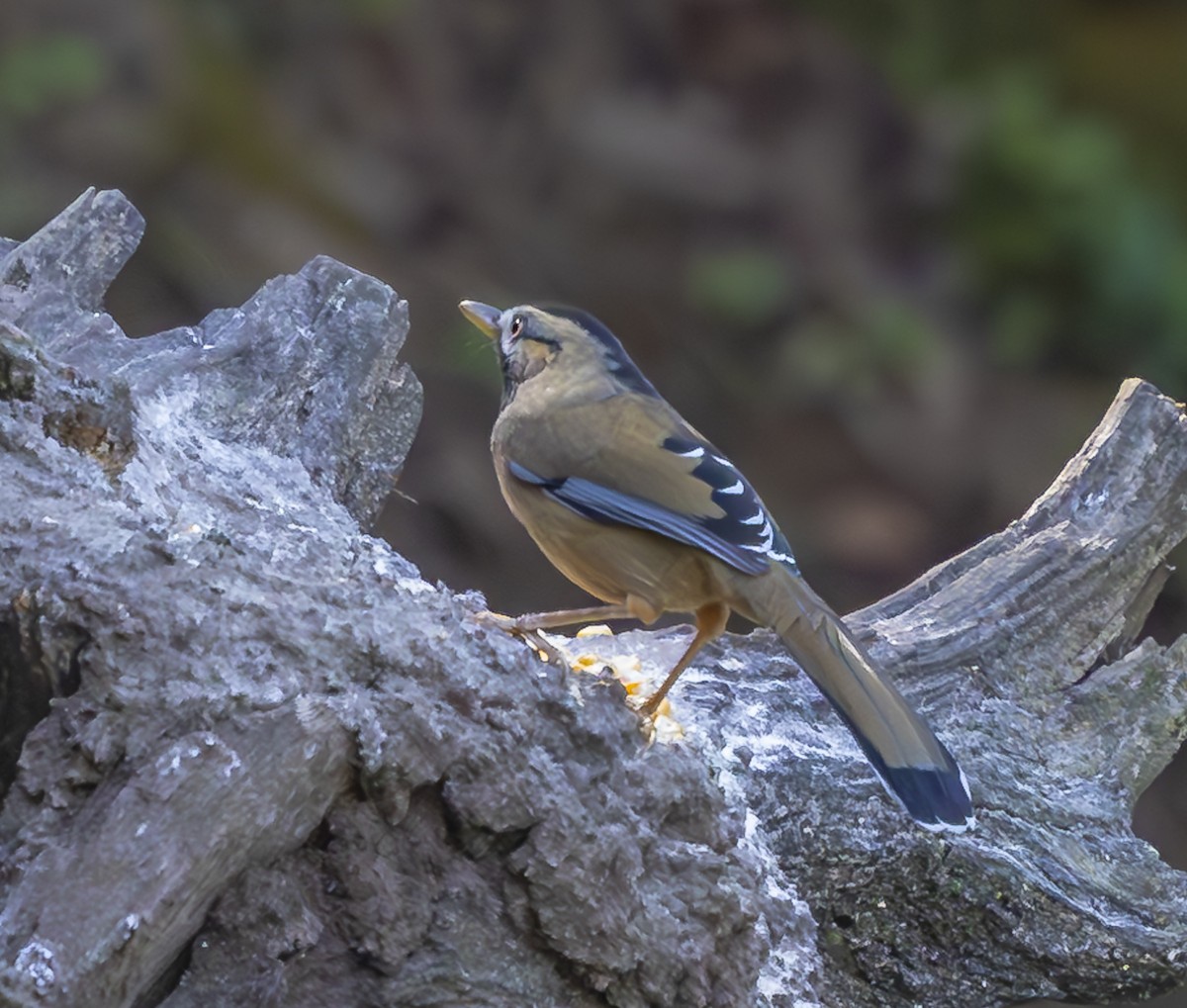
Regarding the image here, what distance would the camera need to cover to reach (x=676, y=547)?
3.42 meters

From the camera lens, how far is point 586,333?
3.91 metres

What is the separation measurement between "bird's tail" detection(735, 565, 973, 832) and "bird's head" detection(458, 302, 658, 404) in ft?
2.19

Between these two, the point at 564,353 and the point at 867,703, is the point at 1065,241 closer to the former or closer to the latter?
the point at 564,353

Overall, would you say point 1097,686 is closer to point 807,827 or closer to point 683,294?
point 807,827

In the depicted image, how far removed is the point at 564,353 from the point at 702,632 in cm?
79

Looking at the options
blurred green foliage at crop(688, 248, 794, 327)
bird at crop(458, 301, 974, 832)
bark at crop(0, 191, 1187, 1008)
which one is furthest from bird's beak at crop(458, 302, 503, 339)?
blurred green foliage at crop(688, 248, 794, 327)

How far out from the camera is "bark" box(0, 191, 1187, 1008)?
2436mm

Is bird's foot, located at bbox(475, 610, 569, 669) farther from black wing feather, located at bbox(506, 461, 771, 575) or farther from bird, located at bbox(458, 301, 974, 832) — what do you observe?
black wing feather, located at bbox(506, 461, 771, 575)

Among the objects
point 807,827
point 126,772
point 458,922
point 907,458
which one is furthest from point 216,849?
point 907,458

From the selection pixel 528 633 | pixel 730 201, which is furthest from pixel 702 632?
pixel 730 201

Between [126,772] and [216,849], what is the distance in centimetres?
17

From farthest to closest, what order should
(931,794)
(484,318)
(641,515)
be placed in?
(484,318)
(641,515)
(931,794)

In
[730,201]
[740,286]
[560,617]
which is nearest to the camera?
[560,617]

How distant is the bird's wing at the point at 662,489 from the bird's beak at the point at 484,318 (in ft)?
1.90
